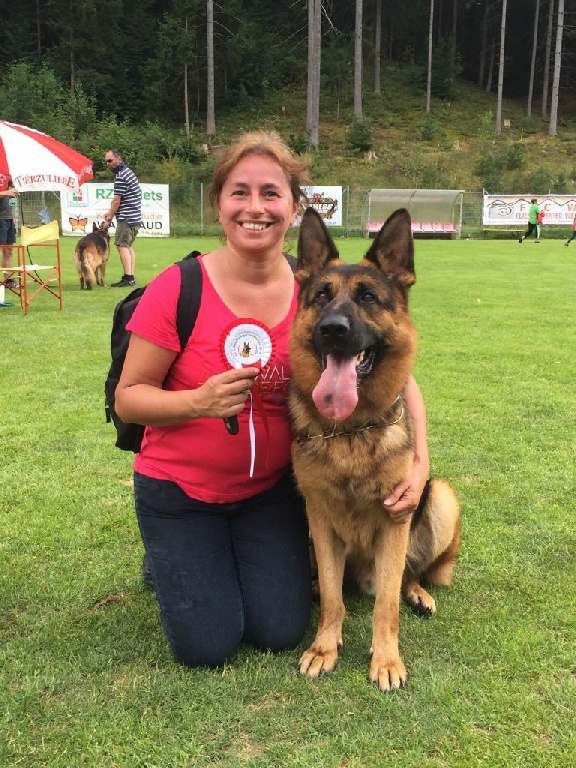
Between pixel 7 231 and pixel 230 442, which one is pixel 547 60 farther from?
pixel 230 442

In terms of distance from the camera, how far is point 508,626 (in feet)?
8.66

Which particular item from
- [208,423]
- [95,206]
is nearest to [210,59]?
[95,206]

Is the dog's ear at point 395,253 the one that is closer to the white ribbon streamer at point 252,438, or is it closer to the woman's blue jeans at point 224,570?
→ the white ribbon streamer at point 252,438

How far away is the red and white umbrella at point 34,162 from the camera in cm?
865

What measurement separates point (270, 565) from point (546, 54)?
214ft

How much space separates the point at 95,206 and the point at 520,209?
20.6 m

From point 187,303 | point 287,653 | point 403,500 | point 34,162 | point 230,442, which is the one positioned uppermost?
point 34,162

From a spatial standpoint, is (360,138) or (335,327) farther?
(360,138)

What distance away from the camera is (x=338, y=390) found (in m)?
2.33

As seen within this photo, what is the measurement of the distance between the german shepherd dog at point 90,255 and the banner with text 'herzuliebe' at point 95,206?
49.7 ft

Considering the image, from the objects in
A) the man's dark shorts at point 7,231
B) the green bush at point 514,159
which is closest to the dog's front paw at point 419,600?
the man's dark shorts at point 7,231

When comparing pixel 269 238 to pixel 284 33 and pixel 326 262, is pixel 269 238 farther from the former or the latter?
pixel 284 33

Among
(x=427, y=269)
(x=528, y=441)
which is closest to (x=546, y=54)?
(x=427, y=269)

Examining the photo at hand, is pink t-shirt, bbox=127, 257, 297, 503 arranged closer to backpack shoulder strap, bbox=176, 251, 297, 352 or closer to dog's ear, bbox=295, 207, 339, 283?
backpack shoulder strap, bbox=176, 251, 297, 352
